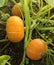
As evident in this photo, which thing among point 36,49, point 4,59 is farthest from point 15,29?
point 4,59

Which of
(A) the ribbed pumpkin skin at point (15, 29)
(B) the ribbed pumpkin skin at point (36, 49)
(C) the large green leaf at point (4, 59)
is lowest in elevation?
(B) the ribbed pumpkin skin at point (36, 49)

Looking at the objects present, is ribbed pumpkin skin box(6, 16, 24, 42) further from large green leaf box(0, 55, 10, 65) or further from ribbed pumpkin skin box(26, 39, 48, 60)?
large green leaf box(0, 55, 10, 65)

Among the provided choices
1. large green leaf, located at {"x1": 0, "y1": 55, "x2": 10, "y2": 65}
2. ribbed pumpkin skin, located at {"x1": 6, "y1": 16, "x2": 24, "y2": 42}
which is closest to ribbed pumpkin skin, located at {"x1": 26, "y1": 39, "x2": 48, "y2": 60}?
ribbed pumpkin skin, located at {"x1": 6, "y1": 16, "x2": 24, "y2": 42}

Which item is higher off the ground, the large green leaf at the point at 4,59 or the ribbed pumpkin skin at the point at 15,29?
the ribbed pumpkin skin at the point at 15,29

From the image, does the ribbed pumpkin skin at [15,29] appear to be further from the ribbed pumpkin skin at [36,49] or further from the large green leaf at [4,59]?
the large green leaf at [4,59]

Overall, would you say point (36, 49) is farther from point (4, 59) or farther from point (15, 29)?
point (4, 59)

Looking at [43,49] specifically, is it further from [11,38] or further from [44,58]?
[11,38]

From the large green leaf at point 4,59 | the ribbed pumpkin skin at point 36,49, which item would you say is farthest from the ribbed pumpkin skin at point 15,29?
the large green leaf at point 4,59
